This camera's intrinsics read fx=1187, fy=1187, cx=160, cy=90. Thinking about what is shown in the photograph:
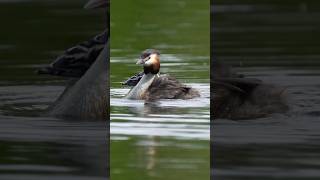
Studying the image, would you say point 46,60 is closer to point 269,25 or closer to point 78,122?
point 78,122

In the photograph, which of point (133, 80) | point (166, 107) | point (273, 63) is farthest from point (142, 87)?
point (273, 63)

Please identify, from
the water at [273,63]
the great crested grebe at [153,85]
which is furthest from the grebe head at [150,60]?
the water at [273,63]

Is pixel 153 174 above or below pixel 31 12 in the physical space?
below

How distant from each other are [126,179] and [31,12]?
1.16 m

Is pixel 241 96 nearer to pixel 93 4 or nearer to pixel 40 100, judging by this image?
pixel 93 4

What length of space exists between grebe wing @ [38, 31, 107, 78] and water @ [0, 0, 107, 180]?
0.04 m

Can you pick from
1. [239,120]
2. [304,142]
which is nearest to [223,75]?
[239,120]

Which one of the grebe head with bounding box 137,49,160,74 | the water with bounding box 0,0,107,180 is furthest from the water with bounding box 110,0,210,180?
the water with bounding box 0,0,107,180

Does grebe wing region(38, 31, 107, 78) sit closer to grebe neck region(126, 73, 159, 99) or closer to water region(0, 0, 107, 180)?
water region(0, 0, 107, 180)

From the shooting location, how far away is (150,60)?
6316 millimetres

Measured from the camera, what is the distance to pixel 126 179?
5945mm

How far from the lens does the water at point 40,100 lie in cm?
596

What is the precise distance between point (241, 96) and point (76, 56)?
3.08 ft

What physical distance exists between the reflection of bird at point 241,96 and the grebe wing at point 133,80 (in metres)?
0.42
